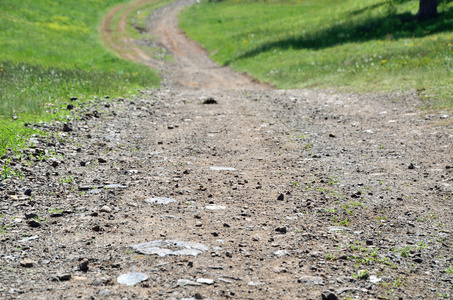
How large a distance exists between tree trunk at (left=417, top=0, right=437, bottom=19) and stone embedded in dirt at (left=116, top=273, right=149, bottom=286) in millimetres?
26878

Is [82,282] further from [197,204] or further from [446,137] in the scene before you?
[446,137]

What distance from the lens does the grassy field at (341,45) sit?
15820 mm

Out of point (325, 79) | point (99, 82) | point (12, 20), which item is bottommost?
point (325, 79)

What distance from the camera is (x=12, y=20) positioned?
112 feet

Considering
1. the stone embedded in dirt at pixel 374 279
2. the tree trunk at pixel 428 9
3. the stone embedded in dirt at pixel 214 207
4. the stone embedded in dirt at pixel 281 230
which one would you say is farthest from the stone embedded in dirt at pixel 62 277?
the tree trunk at pixel 428 9

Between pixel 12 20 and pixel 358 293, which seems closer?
pixel 358 293

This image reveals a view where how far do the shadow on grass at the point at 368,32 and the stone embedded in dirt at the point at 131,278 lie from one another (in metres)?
22.9

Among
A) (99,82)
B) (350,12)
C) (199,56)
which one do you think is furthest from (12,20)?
(350,12)

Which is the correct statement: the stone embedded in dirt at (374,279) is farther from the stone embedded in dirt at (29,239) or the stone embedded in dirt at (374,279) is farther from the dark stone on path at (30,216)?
the dark stone on path at (30,216)

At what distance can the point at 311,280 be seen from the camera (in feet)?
13.0

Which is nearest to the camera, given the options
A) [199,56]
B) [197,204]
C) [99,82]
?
[197,204]

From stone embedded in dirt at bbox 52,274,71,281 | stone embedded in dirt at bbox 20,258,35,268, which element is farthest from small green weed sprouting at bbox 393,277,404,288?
stone embedded in dirt at bbox 20,258,35,268

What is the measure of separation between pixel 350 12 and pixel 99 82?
2431 cm

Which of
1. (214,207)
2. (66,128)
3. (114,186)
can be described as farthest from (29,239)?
(66,128)
